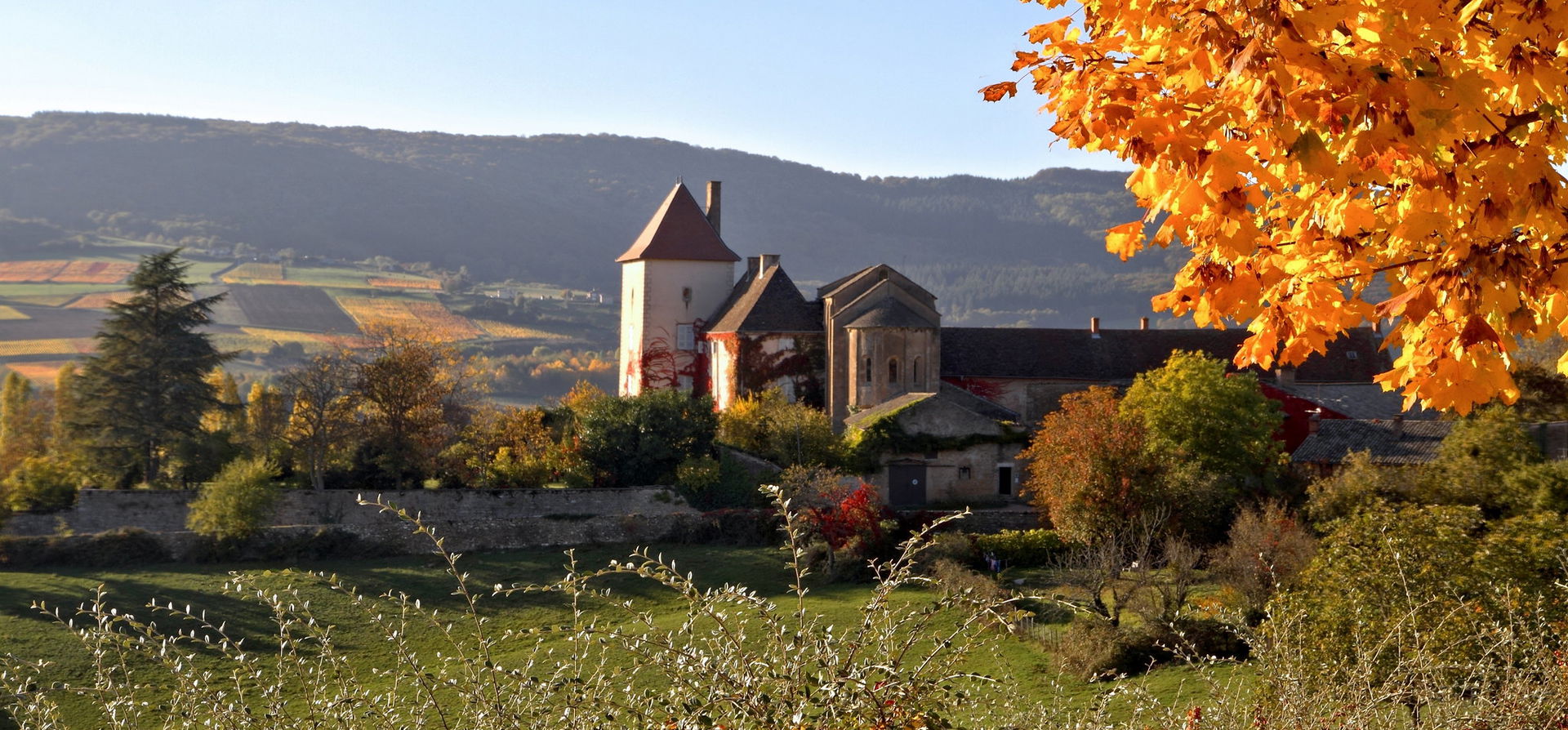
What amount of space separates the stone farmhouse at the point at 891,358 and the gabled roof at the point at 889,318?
5 centimetres

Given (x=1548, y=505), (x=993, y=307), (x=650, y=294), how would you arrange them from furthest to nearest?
A: (x=993, y=307), (x=650, y=294), (x=1548, y=505)

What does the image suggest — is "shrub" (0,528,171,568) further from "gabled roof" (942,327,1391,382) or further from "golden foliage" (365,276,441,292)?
"golden foliage" (365,276,441,292)

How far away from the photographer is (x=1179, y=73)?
4.18 m

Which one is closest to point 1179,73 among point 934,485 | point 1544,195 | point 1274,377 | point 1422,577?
point 1544,195

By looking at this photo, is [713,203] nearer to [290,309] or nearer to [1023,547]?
[1023,547]

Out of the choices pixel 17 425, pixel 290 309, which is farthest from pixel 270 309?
pixel 17 425

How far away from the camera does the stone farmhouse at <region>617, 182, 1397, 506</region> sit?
125 feet

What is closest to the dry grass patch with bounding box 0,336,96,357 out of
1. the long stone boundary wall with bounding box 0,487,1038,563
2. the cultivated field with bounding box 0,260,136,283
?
the cultivated field with bounding box 0,260,136,283

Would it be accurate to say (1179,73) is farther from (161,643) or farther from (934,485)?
(934,485)

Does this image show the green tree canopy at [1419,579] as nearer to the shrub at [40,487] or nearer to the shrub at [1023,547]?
the shrub at [1023,547]

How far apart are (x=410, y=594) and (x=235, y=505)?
7.04 m

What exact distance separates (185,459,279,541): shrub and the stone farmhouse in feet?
54.4

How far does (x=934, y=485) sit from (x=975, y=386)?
27.8ft

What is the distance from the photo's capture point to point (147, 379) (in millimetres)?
40812
